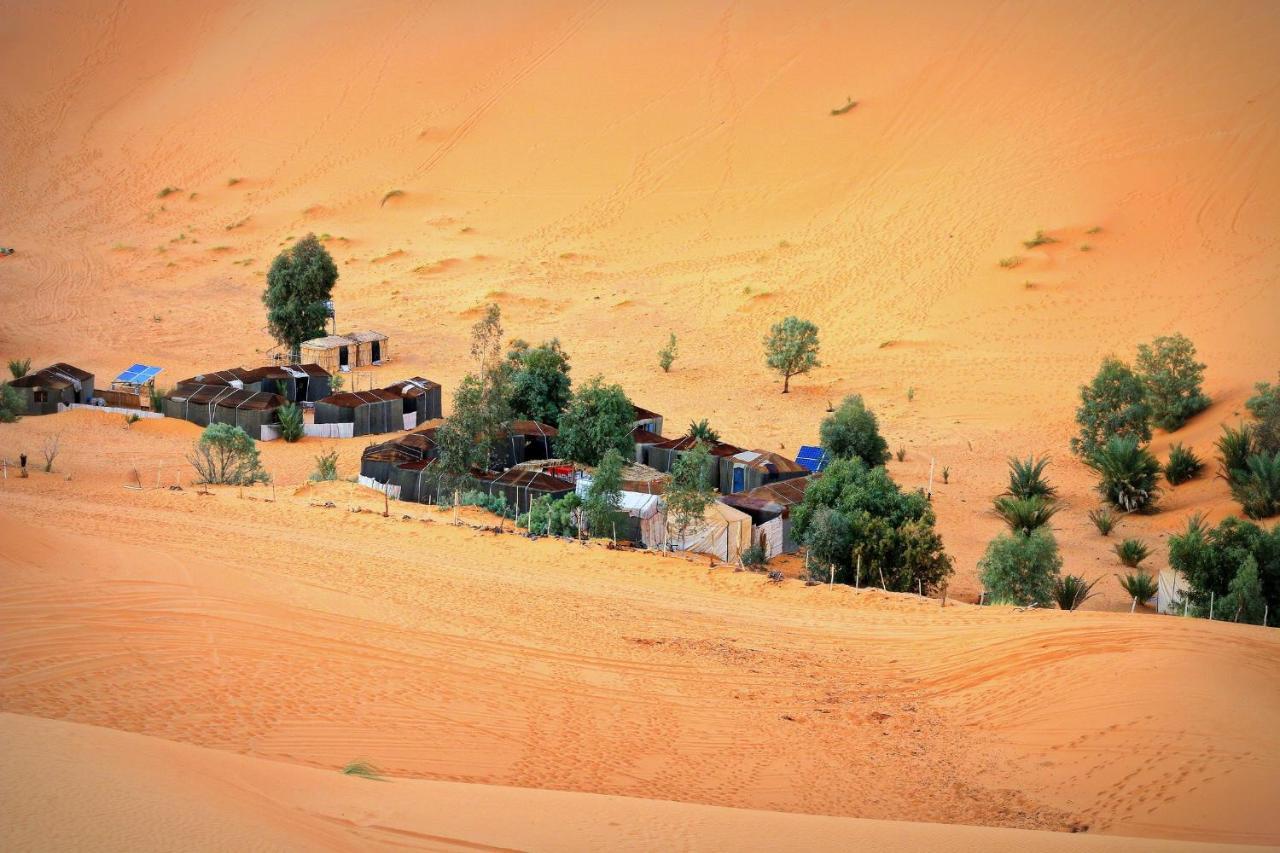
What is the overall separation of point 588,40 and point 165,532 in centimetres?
4867

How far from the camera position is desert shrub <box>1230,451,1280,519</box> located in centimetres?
2281

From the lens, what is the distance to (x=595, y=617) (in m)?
16.2

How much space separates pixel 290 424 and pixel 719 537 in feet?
40.4

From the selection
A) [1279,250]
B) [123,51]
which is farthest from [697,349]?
[123,51]

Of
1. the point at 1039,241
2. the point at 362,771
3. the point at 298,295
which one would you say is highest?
the point at 1039,241

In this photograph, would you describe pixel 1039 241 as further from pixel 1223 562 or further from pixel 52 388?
pixel 52 388

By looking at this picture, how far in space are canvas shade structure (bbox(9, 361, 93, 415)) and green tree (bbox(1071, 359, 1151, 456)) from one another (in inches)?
944

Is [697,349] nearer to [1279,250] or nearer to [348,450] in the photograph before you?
[348,450]

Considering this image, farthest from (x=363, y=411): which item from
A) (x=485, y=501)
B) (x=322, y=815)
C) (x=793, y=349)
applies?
(x=322, y=815)

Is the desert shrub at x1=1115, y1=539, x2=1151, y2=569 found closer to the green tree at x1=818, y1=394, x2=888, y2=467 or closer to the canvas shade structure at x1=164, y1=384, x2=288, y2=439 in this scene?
the green tree at x1=818, y1=394, x2=888, y2=467

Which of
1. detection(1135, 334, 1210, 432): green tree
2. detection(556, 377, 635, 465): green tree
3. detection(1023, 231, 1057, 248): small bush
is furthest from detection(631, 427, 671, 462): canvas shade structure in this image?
detection(1023, 231, 1057, 248): small bush

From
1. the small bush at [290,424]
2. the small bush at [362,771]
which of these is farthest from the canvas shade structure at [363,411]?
the small bush at [362,771]

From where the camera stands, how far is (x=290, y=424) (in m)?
28.8

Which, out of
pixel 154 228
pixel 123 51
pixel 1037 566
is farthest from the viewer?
pixel 123 51
